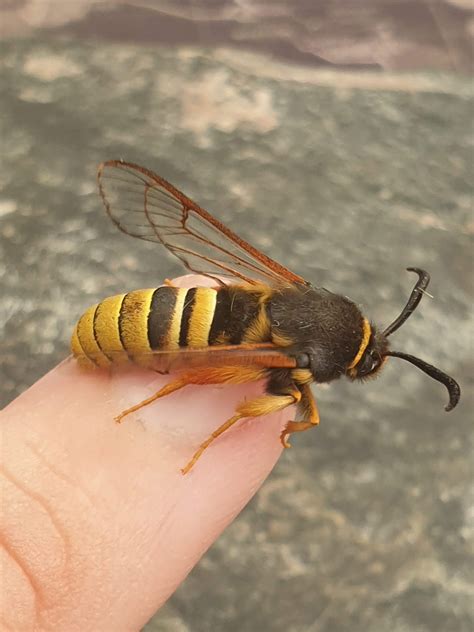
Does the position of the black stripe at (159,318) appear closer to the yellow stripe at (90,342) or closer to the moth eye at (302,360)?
the yellow stripe at (90,342)

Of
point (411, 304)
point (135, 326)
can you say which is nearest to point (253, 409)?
point (135, 326)

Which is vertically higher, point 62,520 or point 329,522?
point 62,520

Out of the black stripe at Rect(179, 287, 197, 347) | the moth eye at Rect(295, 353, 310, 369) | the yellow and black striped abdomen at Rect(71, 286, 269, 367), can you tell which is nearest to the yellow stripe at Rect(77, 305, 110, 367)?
the yellow and black striped abdomen at Rect(71, 286, 269, 367)

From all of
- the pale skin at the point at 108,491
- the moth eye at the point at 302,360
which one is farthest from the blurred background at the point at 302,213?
the moth eye at the point at 302,360

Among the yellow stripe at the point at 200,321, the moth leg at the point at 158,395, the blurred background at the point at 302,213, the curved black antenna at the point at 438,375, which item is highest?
the yellow stripe at the point at 200,321

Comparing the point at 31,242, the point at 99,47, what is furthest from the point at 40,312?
the point at 99,47

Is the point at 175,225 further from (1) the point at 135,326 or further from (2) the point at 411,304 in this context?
(2) the point at 411,304

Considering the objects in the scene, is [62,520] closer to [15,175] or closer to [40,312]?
[40,312]
